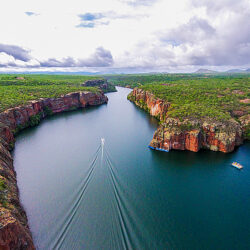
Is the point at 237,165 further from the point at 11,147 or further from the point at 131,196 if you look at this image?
the point at 11,147

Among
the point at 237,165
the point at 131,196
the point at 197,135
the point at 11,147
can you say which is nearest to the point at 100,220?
the point at 131,196

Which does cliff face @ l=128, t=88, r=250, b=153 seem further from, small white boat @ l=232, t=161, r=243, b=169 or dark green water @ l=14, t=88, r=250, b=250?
small white boat @ l=232, t=161, r=243, b=169

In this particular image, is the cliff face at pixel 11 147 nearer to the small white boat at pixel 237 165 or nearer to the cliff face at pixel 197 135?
the cliff face at pixel 197 135

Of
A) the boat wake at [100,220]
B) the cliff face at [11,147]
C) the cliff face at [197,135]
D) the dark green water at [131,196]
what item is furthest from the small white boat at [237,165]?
the cliff face at [11,147]

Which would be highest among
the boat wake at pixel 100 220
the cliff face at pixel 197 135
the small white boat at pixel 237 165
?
the cliff face at pixel 197 135

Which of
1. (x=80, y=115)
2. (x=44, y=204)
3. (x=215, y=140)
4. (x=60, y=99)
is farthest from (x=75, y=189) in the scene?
(x=60, y=99)
